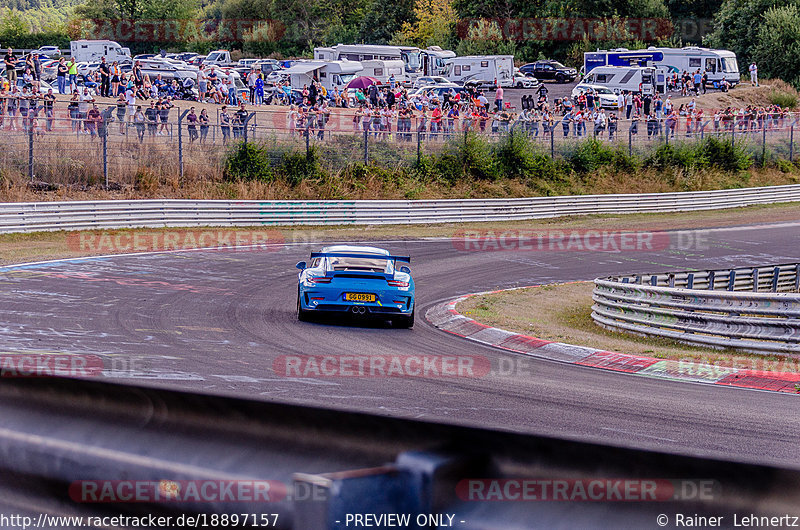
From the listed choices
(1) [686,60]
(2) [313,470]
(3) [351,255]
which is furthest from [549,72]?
(2) [313,470]

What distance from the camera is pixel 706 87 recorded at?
58.9 metres

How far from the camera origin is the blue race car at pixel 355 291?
12.9 meters

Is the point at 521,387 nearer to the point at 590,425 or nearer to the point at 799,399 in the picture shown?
the point at 590,425

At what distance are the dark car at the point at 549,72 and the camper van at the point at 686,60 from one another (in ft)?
14.8

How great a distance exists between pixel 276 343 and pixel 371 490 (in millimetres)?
9769

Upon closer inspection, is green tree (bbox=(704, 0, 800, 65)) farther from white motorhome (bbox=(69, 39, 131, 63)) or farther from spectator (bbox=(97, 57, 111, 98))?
spectator (bbox=(97, 57, 111, 98))

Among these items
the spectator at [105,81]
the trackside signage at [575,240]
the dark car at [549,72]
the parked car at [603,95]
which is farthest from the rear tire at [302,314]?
the dark car at [549,72]

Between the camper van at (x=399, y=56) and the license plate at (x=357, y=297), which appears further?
the camper van at (x=399, y=56)

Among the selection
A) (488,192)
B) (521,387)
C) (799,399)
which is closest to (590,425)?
(521,387)

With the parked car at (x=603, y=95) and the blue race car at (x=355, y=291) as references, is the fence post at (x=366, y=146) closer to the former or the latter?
the blue race car at (x=355, y=291)

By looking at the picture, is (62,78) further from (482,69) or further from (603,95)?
(603,95)

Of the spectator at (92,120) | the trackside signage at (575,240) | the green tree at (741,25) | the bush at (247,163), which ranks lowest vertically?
the trackside signage at (575,240)

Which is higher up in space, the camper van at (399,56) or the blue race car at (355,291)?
the camper van at (399,56)

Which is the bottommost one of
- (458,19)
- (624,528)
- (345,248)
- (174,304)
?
(174,304)
